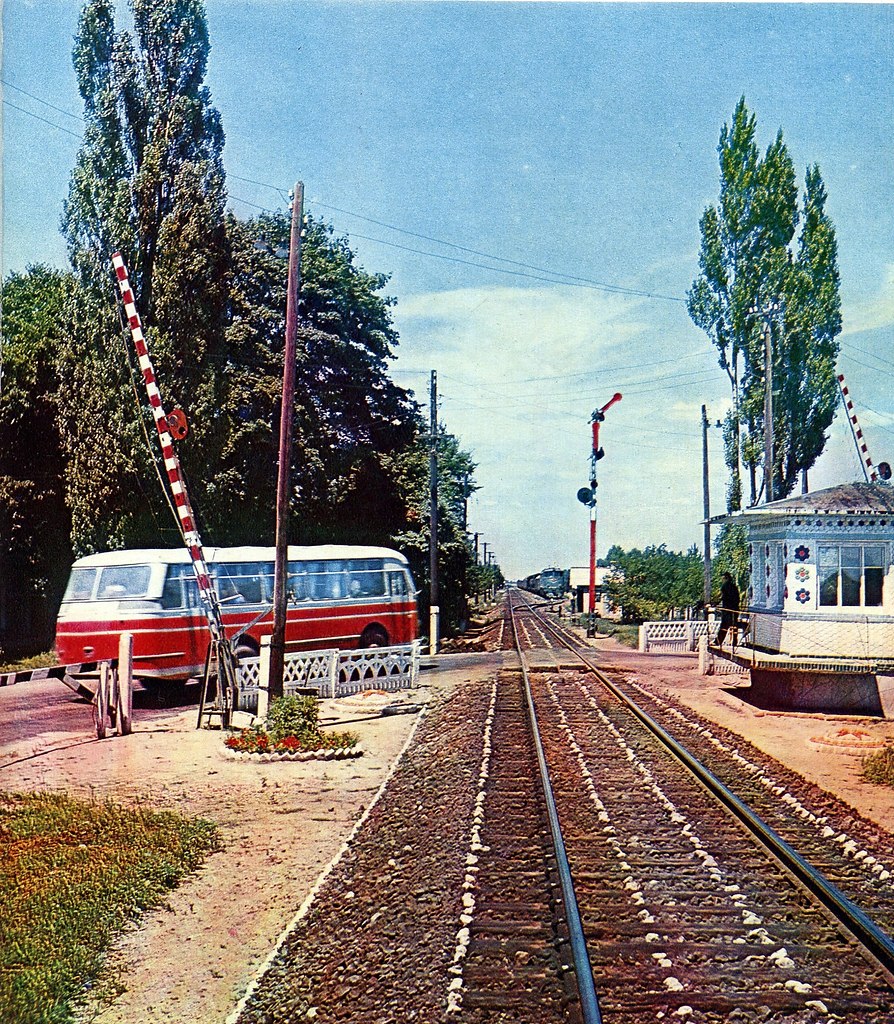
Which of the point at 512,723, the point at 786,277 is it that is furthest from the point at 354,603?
the point at 512,723

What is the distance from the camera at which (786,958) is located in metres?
4.35

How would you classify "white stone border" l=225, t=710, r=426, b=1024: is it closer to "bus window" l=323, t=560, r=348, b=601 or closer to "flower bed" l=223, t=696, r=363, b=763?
"flower bed" l=223, t=696, r=363, b=763

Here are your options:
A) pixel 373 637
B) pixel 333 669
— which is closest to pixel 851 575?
pixel 373 637

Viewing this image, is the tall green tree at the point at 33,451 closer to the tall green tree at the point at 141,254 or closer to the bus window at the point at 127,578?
the tall green tree at the point at 141,254

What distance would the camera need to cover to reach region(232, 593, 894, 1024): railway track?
400 cm

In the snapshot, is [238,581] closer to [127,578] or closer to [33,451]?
[127,578]

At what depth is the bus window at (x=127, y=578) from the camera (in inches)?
214

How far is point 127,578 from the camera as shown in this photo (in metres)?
5.44

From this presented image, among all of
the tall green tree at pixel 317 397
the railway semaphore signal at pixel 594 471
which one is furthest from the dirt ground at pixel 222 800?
the railway semaphore signal at pixel 594 471

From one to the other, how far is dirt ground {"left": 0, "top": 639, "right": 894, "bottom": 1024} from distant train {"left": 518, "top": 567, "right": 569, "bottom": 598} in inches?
34.8

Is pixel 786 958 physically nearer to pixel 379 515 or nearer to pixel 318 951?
pixel 318 951

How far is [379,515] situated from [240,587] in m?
1.07

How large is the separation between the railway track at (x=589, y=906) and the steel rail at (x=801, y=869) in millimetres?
41

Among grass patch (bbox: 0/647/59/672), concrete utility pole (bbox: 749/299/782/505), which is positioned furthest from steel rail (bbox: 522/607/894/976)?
grass patch (bbox: 0/647/59/672)
